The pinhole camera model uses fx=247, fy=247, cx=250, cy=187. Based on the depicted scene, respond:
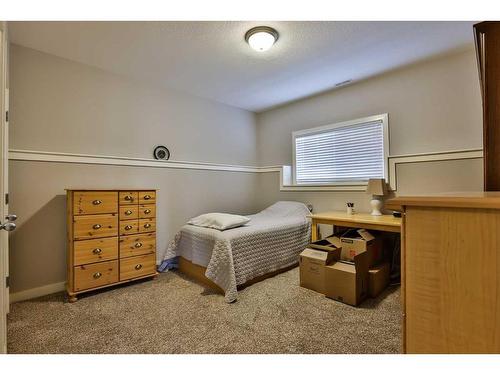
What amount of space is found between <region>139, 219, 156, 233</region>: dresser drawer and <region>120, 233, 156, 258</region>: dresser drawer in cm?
5

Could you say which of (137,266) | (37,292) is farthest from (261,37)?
(37,292)

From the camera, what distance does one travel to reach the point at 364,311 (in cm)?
191

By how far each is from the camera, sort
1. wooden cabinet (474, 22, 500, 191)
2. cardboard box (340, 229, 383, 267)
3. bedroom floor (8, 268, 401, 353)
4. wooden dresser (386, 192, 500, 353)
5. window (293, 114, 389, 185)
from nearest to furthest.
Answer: wooden dresser (386, 192, 500, 353), wooden cabinet (474, 22, 500, 191), bedroom floor (8, 268, 401, 353), cardboard box (340, 229, 383, 267), window (293, 114, 389, 185)

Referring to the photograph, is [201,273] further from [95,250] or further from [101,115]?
[101,115]

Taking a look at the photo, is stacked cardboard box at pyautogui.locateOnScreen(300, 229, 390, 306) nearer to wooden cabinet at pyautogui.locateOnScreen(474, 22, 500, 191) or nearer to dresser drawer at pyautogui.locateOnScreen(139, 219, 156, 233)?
wooden cabinet at pyautogui.locateOnScreen(474, 22, 500, 191)

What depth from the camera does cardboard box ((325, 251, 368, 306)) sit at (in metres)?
2.00

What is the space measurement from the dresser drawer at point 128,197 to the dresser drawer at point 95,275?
1.84 ft

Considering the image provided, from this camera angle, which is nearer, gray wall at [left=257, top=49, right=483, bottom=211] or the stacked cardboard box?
the stacked cardboard box

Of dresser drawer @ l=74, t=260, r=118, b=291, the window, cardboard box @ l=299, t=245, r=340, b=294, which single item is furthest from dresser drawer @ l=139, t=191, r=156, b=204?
the window

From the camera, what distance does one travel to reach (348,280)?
202 cm

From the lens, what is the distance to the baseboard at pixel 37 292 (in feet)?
6.96

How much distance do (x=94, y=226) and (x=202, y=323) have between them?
1.30 metres

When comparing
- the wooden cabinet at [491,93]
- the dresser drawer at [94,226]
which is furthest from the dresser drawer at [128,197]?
the wooden cabinet at [491,93]

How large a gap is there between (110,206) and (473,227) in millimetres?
2493
